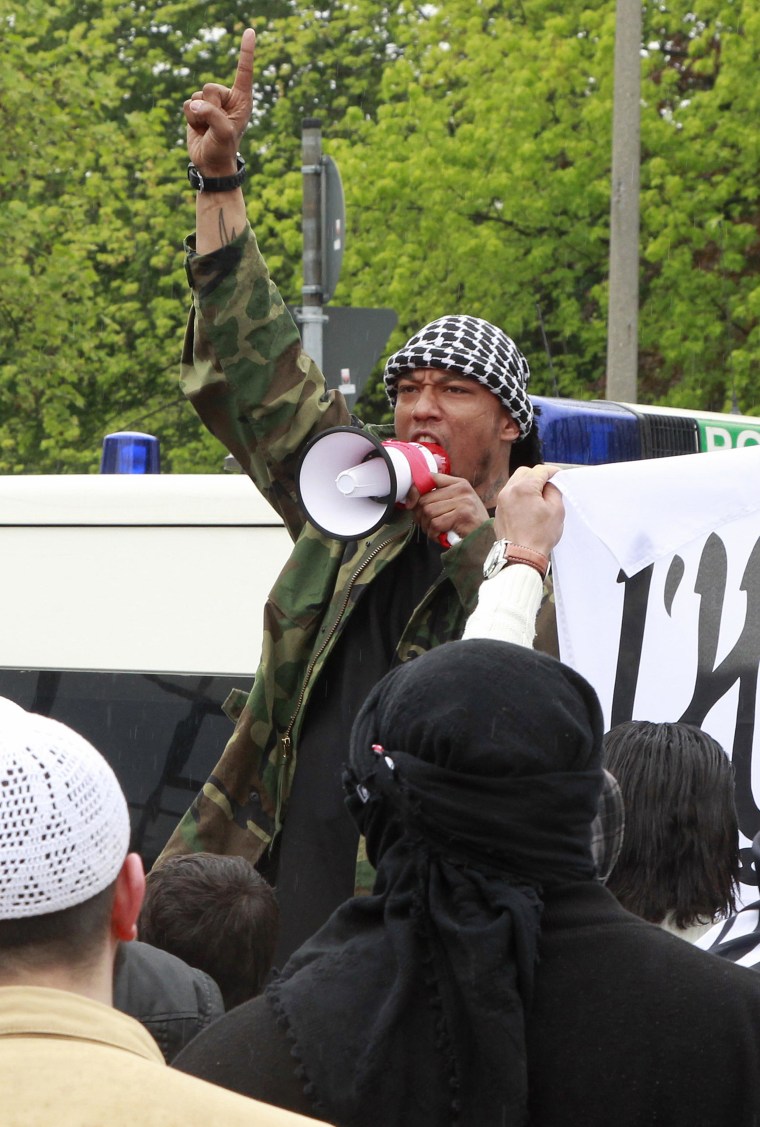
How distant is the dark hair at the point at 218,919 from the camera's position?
8.95 feet

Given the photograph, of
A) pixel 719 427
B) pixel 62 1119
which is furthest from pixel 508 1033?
pixel 719 427

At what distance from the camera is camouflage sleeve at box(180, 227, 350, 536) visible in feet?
9.48

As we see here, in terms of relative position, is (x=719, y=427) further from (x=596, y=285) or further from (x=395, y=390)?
(x=596, y=285)

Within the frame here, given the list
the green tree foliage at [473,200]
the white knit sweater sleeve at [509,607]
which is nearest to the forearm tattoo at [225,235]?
the white knit sweater sleeve at [509,607]

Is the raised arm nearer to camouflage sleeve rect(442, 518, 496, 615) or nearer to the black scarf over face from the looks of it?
camouflage sleeve rect(442, 518, 496, 615)

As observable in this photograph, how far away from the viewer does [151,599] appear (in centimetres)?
388

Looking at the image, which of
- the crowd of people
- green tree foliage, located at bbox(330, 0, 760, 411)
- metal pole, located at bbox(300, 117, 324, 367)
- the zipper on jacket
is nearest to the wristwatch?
the crowd of people

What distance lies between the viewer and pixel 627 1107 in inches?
60.3

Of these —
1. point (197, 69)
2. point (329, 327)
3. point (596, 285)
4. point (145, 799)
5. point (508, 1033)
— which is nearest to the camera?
point (508, 1033)

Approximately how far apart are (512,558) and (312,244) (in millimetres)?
5856

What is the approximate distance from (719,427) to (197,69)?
62.7 feet

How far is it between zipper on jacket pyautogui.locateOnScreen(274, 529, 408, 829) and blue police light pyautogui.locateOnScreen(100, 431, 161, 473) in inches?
75.6

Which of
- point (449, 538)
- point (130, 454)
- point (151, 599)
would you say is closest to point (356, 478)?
point (449, 538)

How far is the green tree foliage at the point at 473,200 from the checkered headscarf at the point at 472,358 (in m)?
9.55
